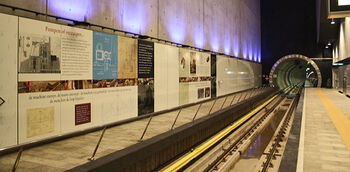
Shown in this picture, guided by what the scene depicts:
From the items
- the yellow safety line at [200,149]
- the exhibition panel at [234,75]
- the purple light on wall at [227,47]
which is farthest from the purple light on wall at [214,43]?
the yellow safety line at [200,149]

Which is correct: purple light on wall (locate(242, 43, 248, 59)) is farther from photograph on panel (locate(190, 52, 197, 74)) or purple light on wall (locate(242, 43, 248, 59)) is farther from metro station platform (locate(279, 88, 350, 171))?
metro station platform (locate(279, 88, 350, 171))

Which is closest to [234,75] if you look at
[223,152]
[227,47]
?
[227,47]

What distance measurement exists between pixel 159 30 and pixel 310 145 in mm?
6366

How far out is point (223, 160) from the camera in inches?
259

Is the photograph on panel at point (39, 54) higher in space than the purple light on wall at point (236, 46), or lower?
lower

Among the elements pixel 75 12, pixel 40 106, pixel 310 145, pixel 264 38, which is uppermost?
pixel 264 38

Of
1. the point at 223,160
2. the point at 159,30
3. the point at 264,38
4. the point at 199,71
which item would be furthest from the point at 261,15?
the point at 223,160

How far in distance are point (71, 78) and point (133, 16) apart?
10.9 ft

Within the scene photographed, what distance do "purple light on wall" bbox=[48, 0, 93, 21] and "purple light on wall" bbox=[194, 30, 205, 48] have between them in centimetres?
694

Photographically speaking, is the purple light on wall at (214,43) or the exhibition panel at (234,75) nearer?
the purple light on wall at (214,43)

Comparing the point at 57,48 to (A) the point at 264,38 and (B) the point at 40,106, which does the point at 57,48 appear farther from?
(A) the point at 264,38

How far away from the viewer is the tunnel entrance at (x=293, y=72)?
81.3ft

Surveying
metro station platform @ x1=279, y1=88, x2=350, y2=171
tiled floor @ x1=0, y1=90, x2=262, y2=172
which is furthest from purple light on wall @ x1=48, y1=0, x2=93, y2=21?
metro station platform @ x1=279, y1=88, x2=350, y2=171

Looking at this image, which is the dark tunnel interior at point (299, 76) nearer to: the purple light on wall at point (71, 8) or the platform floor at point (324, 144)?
the platform floor at point (324, 144)
